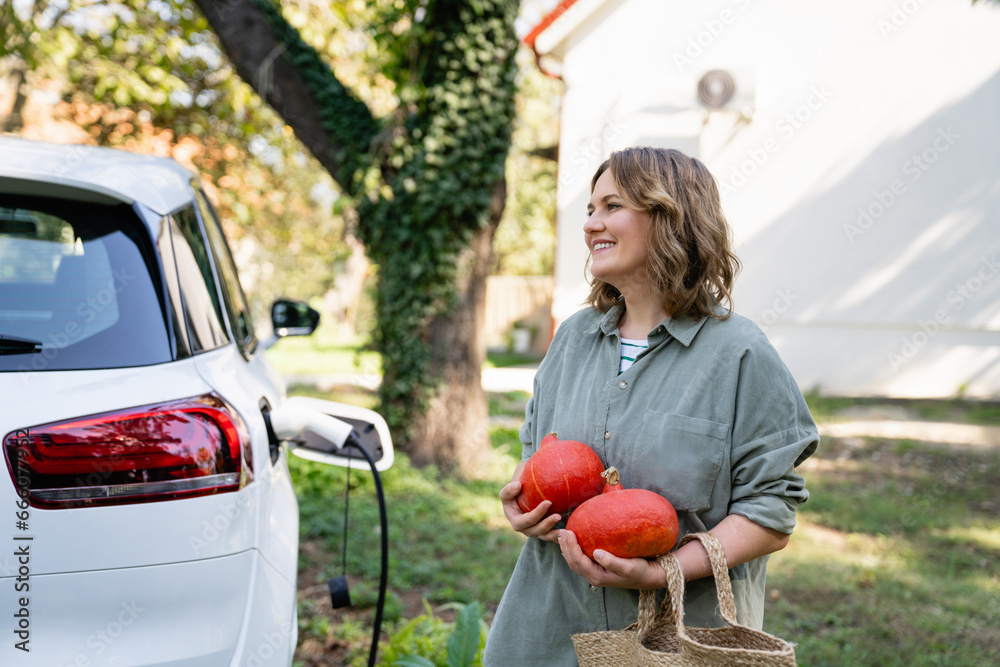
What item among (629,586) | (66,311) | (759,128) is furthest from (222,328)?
(759,128)

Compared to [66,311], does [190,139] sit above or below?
above

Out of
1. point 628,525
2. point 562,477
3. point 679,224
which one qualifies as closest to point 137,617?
point 562,477

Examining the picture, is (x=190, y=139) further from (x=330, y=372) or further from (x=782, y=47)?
(x=782, y=47)

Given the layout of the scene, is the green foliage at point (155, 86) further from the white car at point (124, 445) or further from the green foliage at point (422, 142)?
the white car at point (124, 445)

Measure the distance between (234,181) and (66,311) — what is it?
386 inches

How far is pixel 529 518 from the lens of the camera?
64.4 inches

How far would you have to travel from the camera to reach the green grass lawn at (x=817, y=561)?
3.75 metres

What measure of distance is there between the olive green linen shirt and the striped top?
0.03 metres

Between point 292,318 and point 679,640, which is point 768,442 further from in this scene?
point 292,318

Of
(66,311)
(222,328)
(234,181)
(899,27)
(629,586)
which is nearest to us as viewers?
(629,586)

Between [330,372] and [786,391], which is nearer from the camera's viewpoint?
[786,391]

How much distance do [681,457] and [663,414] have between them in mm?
102

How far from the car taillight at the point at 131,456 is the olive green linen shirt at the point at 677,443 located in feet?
2.60

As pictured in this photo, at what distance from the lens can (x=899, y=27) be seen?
381 inches
